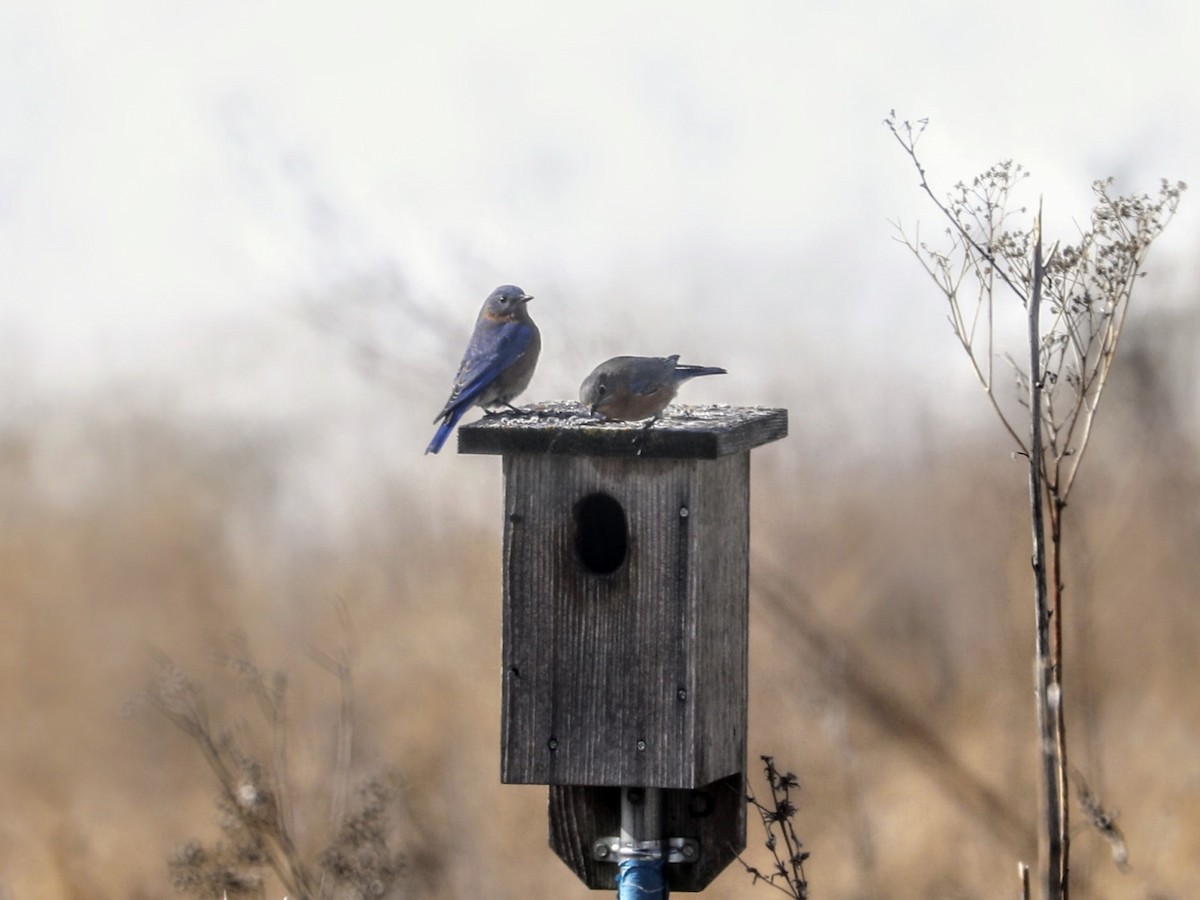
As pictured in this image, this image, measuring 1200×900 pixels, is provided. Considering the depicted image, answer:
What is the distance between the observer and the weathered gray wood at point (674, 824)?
340cm

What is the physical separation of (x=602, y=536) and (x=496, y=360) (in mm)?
729

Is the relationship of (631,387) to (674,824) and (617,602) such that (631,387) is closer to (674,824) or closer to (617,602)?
(617,602)

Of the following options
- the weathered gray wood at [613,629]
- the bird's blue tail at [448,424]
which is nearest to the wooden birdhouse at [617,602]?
the weathered gray wood at [613,629]

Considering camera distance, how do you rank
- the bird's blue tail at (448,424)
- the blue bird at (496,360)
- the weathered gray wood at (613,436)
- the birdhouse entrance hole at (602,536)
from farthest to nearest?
the blue bird at (496,360) → the bird's blue tail at (448,424) → the birdhouse entrance hole at (602,536) → the weathered gray wood at (613,436)

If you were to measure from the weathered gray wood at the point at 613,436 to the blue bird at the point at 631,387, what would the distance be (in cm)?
3

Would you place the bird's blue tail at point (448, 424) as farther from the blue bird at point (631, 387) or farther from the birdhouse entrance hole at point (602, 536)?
the blue bird at point (631, 387)

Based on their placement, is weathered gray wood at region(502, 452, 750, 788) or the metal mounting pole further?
the metal mounting pole

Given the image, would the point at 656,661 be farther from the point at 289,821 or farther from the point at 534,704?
the point at 289,821

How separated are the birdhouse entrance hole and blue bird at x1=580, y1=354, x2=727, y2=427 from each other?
0.58ft

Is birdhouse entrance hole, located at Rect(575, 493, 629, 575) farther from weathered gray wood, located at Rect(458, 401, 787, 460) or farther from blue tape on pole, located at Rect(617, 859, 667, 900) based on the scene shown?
blue tape on pole, located at Rect(617, 859, 667, 900)

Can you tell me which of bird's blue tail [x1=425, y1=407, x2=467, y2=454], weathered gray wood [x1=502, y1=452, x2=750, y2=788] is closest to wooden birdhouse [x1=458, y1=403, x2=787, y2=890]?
weathered gray wood [x1=502, y1=452, x2=750, y2=788]

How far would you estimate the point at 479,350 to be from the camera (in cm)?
396

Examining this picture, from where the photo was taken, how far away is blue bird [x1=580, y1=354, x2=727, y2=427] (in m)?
3.12

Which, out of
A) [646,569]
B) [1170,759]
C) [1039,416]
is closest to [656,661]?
[646,569]
